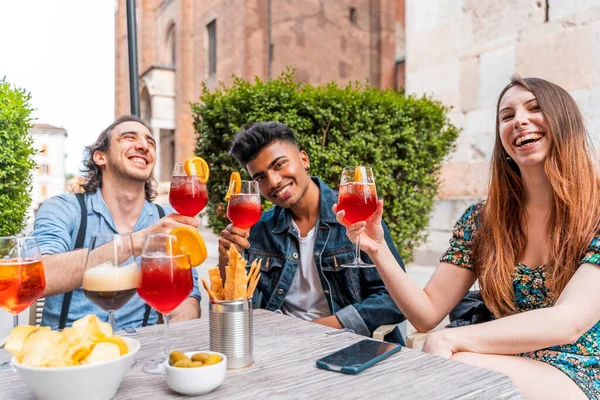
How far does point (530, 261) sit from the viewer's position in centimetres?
212

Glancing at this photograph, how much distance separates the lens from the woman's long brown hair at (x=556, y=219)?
1953 mm

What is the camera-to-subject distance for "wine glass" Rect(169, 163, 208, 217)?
2029 mm

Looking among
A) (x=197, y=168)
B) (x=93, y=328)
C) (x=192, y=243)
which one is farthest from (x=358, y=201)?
(x=93, y=328)

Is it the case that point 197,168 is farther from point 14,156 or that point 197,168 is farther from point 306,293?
point 14,156

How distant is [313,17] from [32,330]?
16.9 metres

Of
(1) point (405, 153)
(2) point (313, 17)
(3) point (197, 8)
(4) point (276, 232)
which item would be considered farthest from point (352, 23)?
(4) point (276, 232)

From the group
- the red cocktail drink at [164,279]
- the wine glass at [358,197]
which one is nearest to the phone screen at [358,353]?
the red cocktail drink at [164,279]

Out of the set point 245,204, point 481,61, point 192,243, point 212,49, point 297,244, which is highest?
point 212,49

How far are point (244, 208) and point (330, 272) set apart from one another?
75 cm

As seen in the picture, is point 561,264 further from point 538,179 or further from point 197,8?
point 197,8

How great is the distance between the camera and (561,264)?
1.95 m

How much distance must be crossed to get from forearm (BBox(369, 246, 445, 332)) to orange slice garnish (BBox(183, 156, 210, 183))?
778 mm

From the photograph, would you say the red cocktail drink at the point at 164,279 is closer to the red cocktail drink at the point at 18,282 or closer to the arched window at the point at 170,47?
the red cocktail drink at the point at 18,282

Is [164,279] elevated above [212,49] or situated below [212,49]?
below
